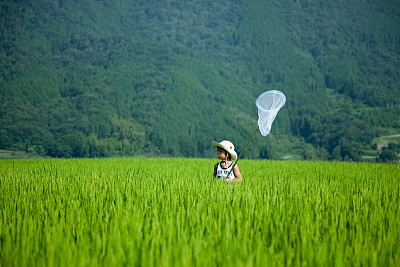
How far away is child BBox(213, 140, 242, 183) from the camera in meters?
4.08

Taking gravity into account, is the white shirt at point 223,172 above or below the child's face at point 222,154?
below

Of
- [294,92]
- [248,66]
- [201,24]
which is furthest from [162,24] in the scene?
[294,92]

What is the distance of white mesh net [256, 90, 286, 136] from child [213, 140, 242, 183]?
723 millimetres

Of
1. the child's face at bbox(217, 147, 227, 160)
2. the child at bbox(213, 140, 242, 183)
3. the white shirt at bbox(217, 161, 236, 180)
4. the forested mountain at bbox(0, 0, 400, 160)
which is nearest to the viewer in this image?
the child at bbox(213, 140, 242, 183)

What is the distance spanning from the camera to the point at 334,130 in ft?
219

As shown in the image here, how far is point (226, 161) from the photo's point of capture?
14.1 feet

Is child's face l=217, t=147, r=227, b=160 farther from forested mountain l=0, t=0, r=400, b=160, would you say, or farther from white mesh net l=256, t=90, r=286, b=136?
forested mountain l=0, t=0, r=400, b=160

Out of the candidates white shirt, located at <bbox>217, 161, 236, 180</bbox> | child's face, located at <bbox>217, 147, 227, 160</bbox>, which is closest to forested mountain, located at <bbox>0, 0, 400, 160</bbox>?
white shirt, located at <bbox>217, 161, 236, 180</bbox>

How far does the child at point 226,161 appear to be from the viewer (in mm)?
4081

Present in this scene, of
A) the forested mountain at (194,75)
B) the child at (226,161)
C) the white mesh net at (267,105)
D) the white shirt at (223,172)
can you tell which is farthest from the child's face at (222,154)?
the forested mountain at (194,75)

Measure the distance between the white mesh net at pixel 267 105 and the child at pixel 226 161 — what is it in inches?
28.5

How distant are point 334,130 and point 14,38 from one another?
82.8 metres

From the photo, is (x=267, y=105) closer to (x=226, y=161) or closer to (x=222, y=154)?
(x=222, y=154)

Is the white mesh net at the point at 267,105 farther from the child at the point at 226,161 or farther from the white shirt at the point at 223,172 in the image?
the white shirt at the point at 223,172
